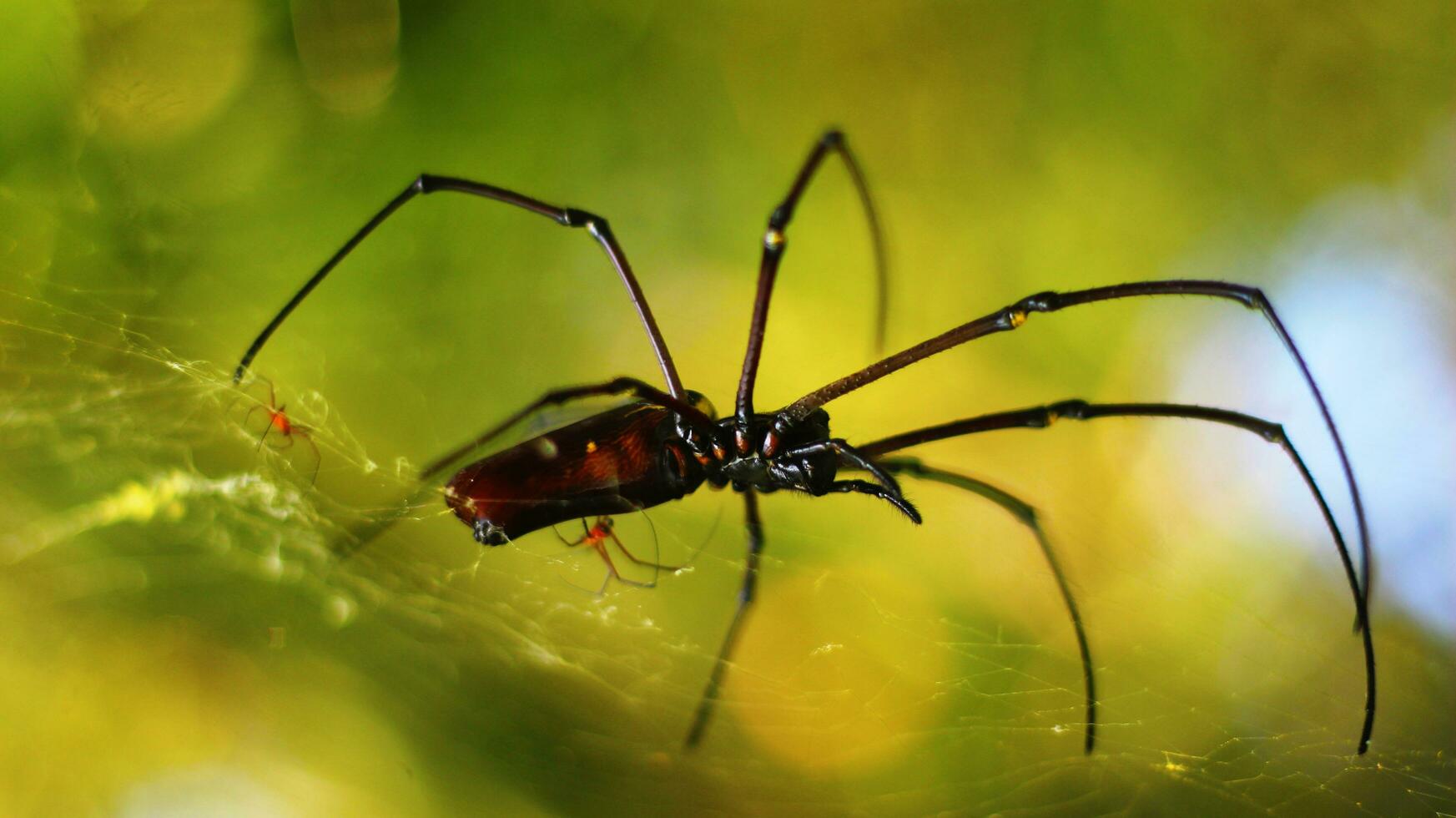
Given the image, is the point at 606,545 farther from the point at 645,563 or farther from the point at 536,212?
the point at 536,212

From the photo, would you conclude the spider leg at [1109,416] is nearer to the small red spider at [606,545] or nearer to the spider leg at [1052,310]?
the spider leg at [1052,310]

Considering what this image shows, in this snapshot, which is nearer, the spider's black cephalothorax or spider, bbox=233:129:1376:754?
spider, bbox=233:129:1376:754

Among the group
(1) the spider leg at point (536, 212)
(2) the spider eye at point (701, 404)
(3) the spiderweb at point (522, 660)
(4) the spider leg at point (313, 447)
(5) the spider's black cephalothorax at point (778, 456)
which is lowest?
(3) the spiderweb at point (522, 660)

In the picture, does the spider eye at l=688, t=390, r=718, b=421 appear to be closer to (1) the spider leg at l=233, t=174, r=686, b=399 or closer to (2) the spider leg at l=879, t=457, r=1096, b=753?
(1) the spider leg at l=233, t=174, r=686, b=399

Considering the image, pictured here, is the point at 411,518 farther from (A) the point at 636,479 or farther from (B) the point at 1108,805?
(B) the point at 1108,805

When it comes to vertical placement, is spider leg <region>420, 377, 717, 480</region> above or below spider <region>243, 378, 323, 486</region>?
above

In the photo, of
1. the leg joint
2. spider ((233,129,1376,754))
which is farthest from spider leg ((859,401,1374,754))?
the leg joint

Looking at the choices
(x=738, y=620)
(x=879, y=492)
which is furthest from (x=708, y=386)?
(x=879, y=492)

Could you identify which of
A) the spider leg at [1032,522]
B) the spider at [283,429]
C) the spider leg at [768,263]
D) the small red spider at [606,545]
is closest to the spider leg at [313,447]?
the spider at [283,429]

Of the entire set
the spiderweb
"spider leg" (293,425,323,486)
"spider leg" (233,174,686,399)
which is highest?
"spider leg" (233,174,686,399)
